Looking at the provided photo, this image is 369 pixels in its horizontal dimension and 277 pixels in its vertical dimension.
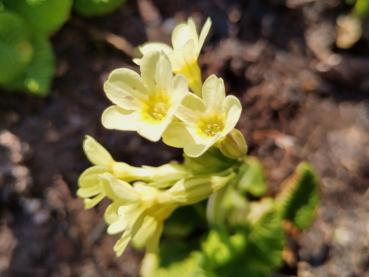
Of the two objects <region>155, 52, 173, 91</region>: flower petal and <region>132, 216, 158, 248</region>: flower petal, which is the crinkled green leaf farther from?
<region>155, 52, 173, 91</region>: flower petal

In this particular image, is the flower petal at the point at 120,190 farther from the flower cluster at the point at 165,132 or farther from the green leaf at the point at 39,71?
the green leaf at the point at 39,71

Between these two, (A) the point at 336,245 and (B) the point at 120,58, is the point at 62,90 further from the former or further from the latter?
(A) the point at 336,245

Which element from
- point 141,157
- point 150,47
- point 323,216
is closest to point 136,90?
point 150,47

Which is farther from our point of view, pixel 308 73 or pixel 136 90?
pixel 308 73

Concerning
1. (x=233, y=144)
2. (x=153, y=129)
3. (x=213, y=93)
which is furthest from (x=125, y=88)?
(x=233, y=144)

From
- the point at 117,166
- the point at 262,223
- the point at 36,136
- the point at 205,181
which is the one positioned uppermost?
the point at 117,166

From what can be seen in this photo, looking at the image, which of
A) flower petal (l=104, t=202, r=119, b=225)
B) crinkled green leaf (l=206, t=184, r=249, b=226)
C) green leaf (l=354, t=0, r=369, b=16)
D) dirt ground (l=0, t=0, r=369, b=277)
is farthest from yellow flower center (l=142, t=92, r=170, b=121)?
green leaf (l=354, t=0, r=369, b=16)

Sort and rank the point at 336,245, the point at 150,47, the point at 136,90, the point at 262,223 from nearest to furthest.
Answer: the point at 136,90
the point at 150,47
the point at 262,223
the point at 336,245
